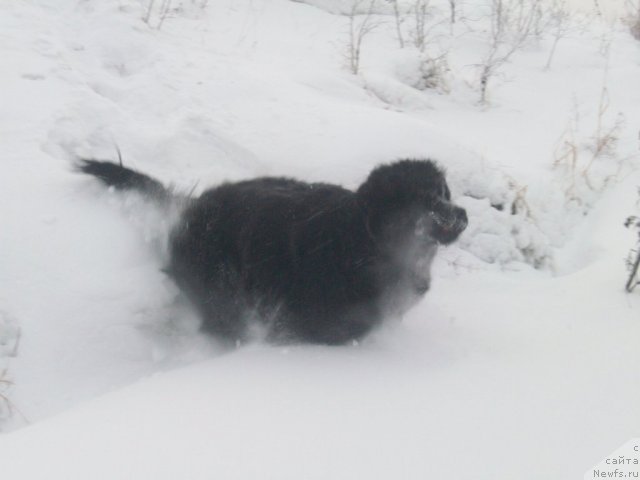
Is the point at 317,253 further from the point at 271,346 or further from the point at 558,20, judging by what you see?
the point at 558,20

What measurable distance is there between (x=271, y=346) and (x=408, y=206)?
0.85 metres

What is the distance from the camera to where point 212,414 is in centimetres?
193

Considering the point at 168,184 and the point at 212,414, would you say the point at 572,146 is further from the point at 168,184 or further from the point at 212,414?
the point at 212,414

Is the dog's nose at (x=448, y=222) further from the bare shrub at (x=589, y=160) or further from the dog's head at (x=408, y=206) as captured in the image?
the bare shrub at (x=589, y=160)

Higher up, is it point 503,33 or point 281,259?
point 503,33

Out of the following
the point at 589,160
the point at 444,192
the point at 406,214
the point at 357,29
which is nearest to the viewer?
the point at 406,214

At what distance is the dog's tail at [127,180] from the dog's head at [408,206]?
40.8 inches

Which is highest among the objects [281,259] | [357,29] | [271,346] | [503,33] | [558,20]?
[558,20]

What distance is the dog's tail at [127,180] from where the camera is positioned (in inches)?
115

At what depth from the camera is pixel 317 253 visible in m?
2.57

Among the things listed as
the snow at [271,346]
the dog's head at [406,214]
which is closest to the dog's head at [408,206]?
the dog's head at [406,214]

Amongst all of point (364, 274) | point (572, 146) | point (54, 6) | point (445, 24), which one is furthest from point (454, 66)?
point (364, 274)

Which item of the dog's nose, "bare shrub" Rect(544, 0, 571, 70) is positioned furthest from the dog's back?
"bare shrub" Rect(544, 0, 571, 70)

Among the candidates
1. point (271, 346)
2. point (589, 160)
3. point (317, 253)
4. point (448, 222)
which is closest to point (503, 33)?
point (589, 160)
